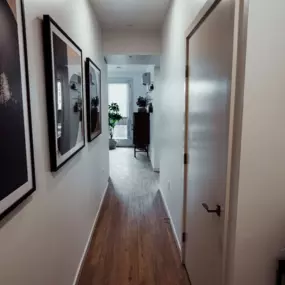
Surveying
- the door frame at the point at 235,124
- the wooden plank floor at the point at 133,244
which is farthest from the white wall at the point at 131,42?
the door frame at the point at 235,124

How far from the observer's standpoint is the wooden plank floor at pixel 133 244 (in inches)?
93.7

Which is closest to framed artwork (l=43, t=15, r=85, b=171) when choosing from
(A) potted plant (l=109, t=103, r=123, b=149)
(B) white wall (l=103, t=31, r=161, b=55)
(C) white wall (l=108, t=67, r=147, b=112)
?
(B) white wall (l=103, t=31, r=161, b=55)

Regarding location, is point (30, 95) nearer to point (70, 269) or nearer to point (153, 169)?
point (70, 269)

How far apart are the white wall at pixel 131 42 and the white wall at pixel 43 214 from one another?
5.99ft

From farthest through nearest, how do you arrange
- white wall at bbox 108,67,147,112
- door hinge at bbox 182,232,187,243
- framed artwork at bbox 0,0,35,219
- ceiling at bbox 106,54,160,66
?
white wall at bbox 108,67,147,112
ceiling at bbox 106,54,160,66
door hinge at bbox 182,232,187,243
framed artwork at bbox 0,0,35,219

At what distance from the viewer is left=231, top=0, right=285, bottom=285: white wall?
1.14 metres

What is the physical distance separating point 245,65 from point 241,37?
14cm

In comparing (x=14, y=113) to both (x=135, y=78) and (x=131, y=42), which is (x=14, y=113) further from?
(x=135, y=78)

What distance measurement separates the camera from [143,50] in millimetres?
4223

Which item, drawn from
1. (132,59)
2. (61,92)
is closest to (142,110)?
(132,59)

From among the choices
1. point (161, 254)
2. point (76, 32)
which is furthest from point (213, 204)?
point (76, 32)

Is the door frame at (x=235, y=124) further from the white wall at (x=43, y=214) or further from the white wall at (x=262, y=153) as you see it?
the white wall at (x=43, y=214)

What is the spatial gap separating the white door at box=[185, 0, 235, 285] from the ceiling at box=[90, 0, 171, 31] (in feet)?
4.16

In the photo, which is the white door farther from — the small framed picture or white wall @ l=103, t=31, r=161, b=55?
white wall @ l=103, t=31, r=161, b=55
